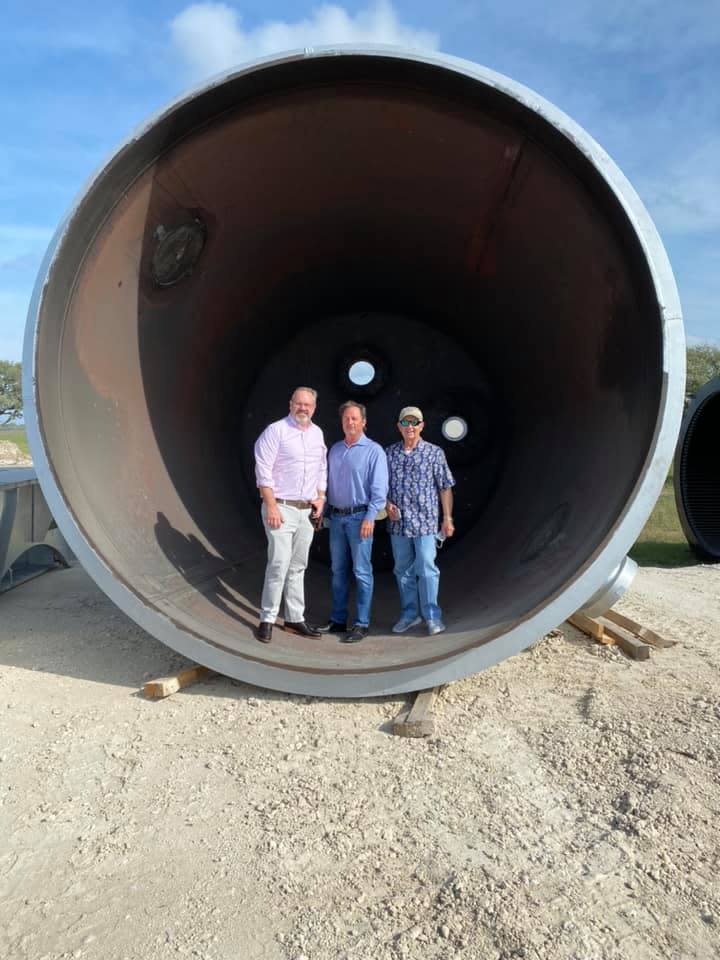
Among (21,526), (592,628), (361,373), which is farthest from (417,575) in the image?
(21,526)

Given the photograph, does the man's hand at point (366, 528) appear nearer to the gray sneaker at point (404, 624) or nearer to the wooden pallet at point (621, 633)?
the gray sneaker at point (404, 624)

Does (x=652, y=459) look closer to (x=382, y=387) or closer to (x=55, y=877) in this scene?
(x=55, y=877)

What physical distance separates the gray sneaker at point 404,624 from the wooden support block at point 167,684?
0.95 metres

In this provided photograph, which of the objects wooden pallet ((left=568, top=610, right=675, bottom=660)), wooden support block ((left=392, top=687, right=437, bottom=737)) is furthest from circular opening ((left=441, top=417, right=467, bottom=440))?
wooden support block ((left=392, top=687, right=437, bottom=737))

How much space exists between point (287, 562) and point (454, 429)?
206 cm

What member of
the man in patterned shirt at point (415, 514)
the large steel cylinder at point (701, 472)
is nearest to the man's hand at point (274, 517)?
the man in patterned shirt at point (415, 514)

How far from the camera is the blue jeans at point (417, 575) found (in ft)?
11.6

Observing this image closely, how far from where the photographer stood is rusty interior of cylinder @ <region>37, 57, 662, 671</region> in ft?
9.41

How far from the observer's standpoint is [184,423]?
4047mm

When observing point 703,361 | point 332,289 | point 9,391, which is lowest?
point 9,391

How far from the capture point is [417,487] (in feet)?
11.9

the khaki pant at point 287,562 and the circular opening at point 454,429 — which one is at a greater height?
the circular opening at point 454,429

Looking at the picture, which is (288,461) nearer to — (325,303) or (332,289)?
(332,289)

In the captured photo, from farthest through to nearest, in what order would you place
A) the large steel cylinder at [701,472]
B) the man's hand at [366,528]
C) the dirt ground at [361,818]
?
1. the large steel cylinder at [701,472]
2. the man's hand at [366,528]
3. the dirt ground at [361,818]
